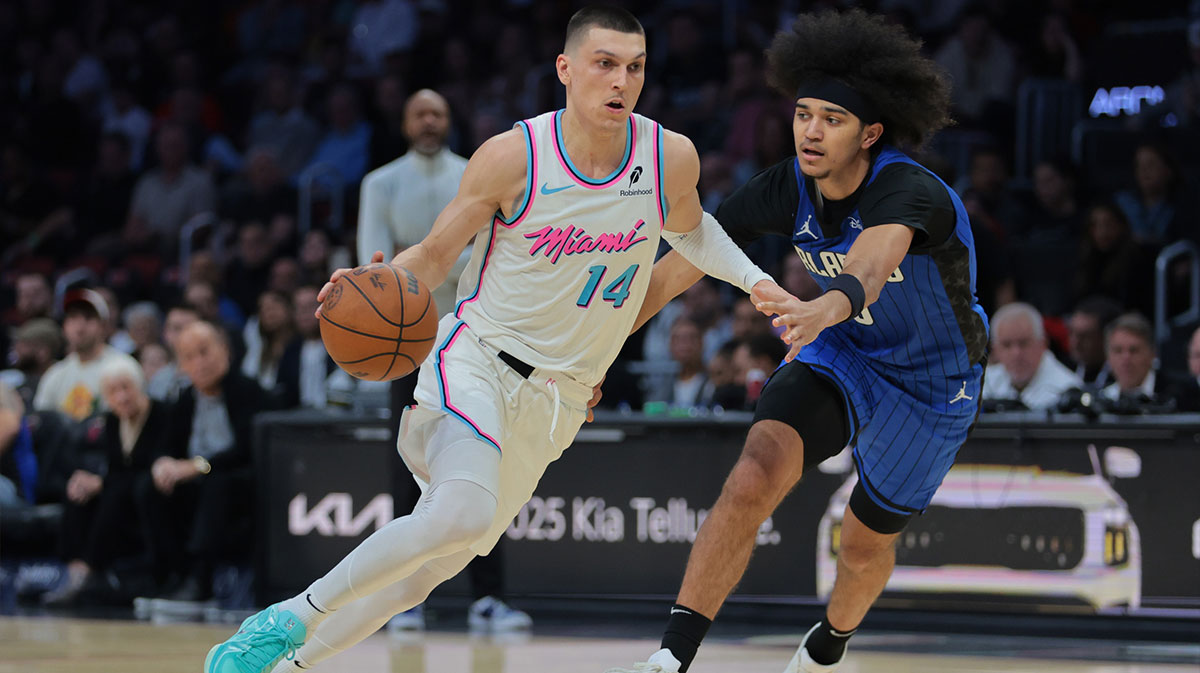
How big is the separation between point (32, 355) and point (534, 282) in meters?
7.34

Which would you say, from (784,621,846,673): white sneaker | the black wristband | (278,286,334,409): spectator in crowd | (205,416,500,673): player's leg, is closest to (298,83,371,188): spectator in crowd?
(278,286,334,409): spectator in crowd

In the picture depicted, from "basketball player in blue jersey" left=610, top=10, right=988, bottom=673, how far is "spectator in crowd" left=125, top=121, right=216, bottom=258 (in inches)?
387

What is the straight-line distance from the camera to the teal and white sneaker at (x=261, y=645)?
14.7 ft

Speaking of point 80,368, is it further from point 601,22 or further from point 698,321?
point 601,22

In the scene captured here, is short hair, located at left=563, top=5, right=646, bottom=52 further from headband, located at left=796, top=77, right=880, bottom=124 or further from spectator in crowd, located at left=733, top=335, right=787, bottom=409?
spectator in crowd, located at left=733, top=335, right=787, bottom=409

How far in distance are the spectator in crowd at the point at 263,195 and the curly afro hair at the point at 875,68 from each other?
880cm

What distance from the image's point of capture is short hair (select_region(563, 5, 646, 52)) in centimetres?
481

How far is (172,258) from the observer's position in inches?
561

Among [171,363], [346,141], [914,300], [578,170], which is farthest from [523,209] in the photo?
[346,141]

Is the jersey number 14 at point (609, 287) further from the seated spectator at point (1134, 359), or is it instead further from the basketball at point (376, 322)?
the seated spectator at point (1134, 359)

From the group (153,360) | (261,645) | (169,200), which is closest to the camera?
(261,645)

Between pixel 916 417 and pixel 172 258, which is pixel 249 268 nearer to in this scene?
pixel 172 258

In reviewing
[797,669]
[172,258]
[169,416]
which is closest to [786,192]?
[797,669]

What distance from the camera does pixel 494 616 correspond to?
297 inches
